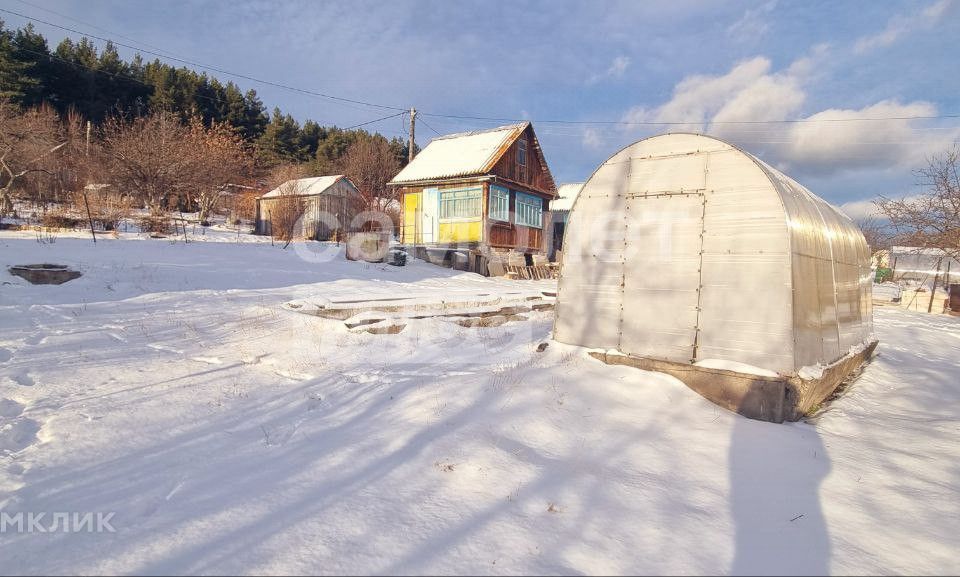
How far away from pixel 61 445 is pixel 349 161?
42815 millimetres

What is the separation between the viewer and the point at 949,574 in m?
2.71

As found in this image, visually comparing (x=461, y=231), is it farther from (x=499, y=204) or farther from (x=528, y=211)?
(x=528, y=211)

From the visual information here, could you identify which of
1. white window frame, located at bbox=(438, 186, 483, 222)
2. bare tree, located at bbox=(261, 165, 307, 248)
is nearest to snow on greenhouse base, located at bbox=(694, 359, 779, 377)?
white window frame, located at bbox=(438, 186, 483, 222)

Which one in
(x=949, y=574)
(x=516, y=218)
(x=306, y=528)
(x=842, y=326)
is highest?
(x=516, y=218)

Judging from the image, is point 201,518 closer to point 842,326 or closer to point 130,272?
point 842,326

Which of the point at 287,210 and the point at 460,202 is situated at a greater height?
the point at 460,202

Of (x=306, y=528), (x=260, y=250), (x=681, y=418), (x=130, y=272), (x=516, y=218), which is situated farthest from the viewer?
(x=516, y=218)

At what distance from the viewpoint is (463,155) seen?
2244cm

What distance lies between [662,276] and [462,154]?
17.9 meters

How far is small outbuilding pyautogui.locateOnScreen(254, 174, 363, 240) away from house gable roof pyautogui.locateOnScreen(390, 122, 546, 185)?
7.00 metres

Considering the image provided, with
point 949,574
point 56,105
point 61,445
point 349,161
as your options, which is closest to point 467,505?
point 949,574

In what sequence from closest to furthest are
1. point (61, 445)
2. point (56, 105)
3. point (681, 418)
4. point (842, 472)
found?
point (61, 445)
point (842, 472)
point (681, 418)
point (56, 105)

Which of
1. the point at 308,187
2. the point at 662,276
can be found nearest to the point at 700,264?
the point at 662,276

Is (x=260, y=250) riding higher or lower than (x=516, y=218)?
lower
